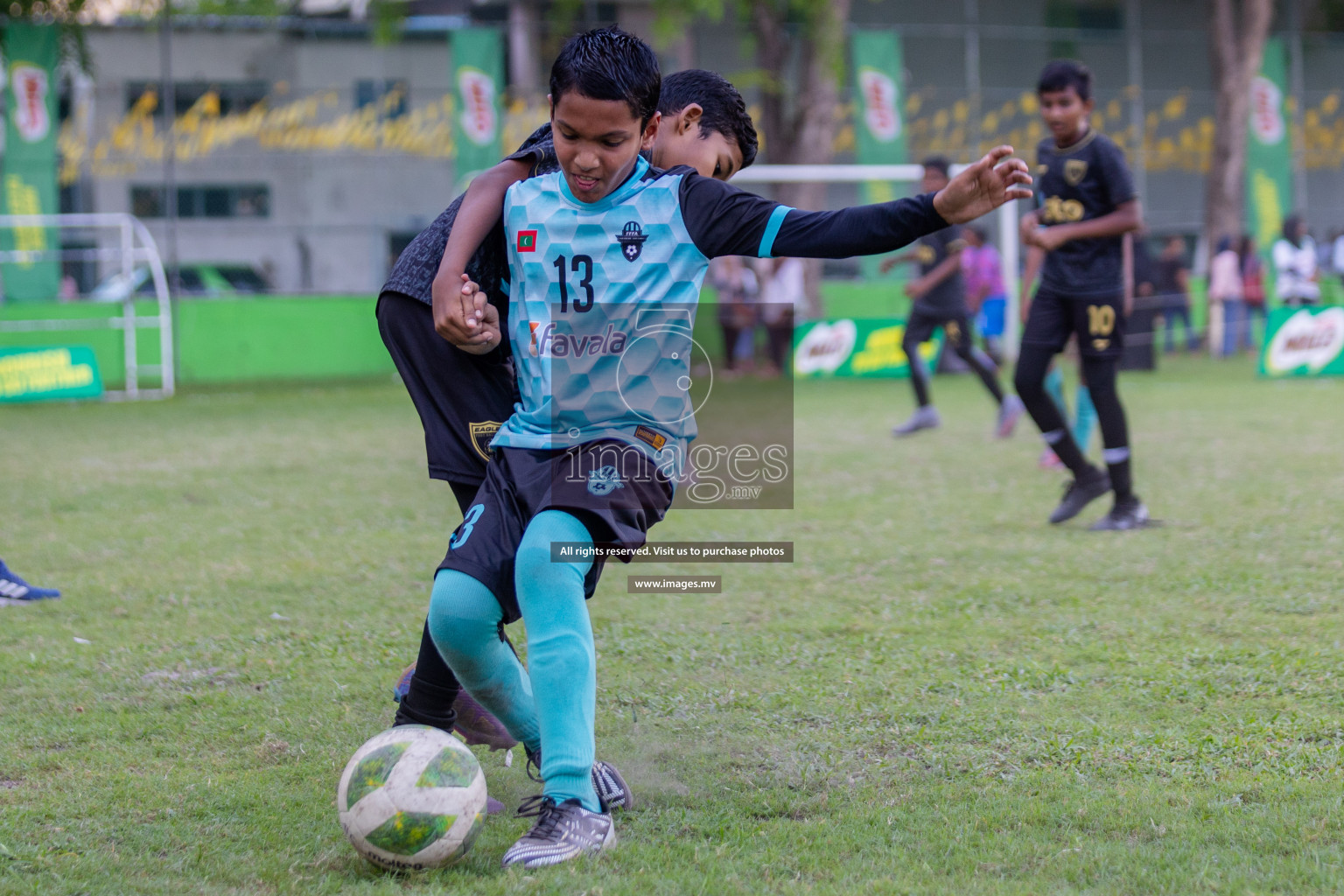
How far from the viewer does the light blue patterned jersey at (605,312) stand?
108 inches

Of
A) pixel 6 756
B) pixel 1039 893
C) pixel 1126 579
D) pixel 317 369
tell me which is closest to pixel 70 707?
→ pixel 6 756

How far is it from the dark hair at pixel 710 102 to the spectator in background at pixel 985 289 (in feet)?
33.9

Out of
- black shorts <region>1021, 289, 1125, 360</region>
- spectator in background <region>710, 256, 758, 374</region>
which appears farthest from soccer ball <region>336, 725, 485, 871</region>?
spectator in background <region>710, 256, 758, 374</region>

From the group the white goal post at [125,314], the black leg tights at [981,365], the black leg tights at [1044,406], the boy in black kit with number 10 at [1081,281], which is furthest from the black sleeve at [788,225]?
the white goal post at [125,314]

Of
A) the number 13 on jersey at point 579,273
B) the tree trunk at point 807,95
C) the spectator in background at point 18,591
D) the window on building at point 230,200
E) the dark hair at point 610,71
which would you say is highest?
the tree trunk at point 807,95

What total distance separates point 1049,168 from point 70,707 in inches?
196

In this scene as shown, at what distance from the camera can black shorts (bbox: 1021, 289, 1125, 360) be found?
20.4 feet

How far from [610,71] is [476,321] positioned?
22.7 inches

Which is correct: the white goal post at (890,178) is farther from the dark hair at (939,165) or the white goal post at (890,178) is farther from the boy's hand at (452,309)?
the boy's hand at (452,309)

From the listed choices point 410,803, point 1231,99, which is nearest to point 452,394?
point 410,803

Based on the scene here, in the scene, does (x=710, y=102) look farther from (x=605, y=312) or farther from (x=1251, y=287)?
(x=1251, y=287)

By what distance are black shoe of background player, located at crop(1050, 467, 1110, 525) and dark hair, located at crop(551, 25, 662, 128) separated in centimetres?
429

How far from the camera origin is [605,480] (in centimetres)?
267

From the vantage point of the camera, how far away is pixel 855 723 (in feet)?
11.2
